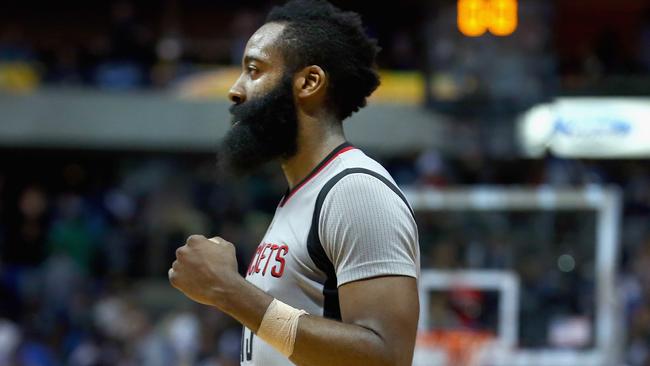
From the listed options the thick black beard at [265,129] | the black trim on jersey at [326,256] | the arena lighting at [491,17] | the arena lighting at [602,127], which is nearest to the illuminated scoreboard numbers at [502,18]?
the arena lighting at [491,17]

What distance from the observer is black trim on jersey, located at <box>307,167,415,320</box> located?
2.76m

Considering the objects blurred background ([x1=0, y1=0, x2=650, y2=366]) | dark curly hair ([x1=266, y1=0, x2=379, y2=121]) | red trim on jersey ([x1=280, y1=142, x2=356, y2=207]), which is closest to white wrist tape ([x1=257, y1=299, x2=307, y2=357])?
red trim on jersey ([x1=280, y1=142, x2=356, y2=207])

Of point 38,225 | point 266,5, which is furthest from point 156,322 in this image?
point 266,5

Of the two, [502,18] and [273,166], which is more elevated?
[502,18]

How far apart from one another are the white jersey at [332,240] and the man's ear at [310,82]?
6.5 inches

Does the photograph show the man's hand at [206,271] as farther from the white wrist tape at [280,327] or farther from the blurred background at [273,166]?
the blurred background at [273,166]

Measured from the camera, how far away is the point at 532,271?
10.5 metres

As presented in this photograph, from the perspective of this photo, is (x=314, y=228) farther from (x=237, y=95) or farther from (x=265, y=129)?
(x=237, y=95)

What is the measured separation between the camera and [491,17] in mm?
12094

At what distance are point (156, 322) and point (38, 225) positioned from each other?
7.19 ft

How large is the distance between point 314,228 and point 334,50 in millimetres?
506

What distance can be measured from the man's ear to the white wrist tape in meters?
0.60

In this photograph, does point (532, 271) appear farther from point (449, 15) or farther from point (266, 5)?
point (266, 5)

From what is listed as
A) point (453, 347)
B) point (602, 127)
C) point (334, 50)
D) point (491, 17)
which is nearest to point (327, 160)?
point (334, 50)
